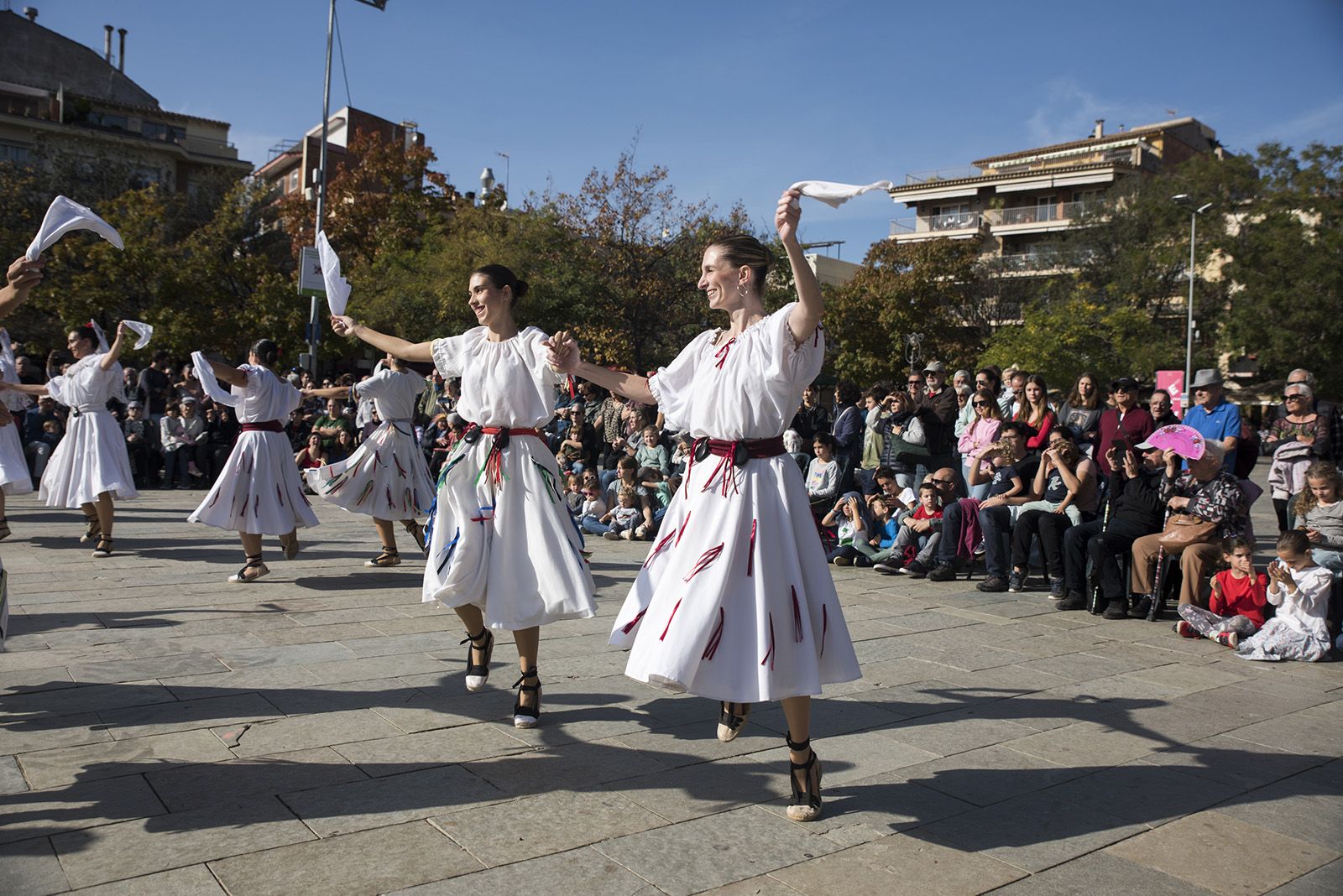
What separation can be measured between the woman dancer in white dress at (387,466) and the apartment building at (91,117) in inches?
1530

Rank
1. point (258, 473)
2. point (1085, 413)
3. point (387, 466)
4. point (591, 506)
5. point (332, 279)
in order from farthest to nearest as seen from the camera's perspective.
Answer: point (591, 506)
point (1085, 413)
point (387, 466)
point (258, 473)
point (332, 279)

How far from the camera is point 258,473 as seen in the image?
8414 millimetres

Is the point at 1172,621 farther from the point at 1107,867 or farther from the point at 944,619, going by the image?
the point at 1107,867

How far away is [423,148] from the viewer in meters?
36.3

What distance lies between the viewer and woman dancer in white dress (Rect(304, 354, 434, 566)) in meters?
9.02

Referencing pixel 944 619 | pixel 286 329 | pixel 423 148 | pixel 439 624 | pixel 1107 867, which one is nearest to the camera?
pixel 1107 867

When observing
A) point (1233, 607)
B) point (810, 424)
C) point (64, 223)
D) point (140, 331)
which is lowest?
point (1233, 607)

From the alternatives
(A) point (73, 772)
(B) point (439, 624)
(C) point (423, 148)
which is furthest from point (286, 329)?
(A) point (73, 772)

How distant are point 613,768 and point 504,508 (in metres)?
1.39

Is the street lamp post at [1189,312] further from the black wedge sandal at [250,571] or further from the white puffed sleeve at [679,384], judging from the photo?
the white puffed sleeve at [679,384]

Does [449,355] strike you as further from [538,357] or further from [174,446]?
[174,446]

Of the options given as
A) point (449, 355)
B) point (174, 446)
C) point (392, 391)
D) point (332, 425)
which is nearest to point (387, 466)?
point (392, 391)

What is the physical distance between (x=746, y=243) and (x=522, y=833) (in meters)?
2.40

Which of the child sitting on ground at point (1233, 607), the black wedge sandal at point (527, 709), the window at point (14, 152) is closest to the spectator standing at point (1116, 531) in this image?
the child sitting on ground at point (1233, 607)
